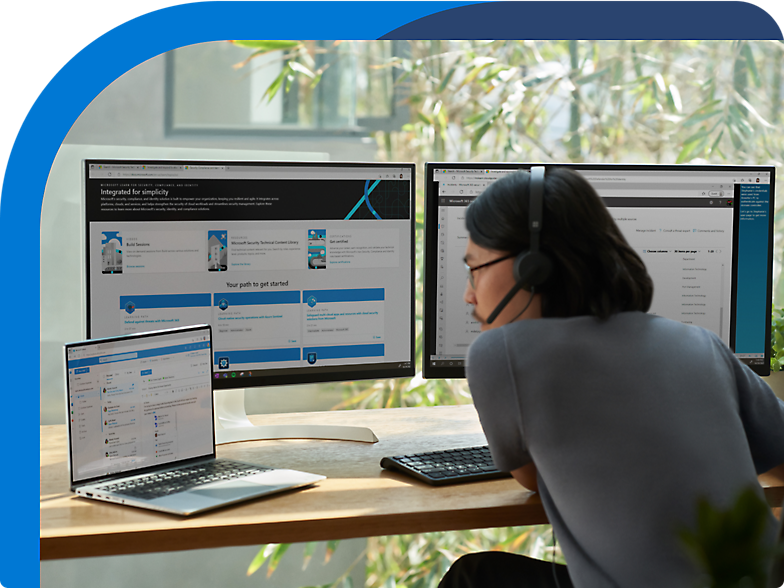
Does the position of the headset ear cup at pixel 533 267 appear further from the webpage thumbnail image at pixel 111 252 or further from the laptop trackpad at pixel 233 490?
the webpage thumbnail image at pixel 111 252

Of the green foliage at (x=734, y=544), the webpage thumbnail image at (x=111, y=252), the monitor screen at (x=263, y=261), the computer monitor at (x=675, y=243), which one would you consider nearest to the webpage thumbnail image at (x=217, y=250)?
the monitor screen at (x=263, y=261)

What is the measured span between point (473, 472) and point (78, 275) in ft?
3.56

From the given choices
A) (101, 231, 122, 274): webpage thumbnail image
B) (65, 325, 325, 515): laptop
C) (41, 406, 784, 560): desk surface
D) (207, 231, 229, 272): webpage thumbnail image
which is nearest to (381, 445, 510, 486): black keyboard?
(41, 406, 784, 560): desk surface

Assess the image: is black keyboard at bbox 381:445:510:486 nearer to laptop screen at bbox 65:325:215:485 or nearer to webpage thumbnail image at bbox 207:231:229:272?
laptop screen at bbox 65:325:215:485

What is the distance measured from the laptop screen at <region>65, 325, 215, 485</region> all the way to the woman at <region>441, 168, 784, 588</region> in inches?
21.5

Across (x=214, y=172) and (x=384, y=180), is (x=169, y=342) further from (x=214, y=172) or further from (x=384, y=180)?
(x=384, y=180)

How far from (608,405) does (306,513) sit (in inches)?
18.0

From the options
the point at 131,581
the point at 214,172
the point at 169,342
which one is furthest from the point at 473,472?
the point at 131,581

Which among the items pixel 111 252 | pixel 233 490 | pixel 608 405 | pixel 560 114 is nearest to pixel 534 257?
pixel 608 405

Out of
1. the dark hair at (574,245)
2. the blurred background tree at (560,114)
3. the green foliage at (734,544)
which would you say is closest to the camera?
the green foliage at (734,544)

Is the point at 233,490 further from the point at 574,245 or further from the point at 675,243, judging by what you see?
the point at 675,243

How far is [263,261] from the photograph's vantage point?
146 cm

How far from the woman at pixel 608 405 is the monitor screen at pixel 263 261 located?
47 centimetres

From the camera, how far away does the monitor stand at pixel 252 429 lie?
1.48m
